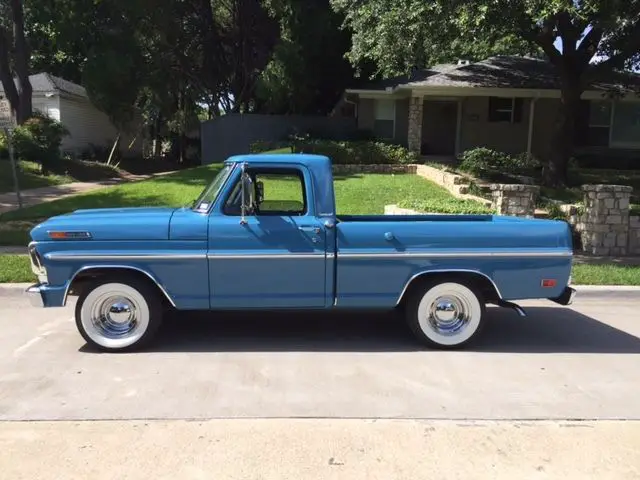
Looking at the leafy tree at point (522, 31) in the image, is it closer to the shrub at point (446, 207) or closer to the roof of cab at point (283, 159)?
the shrub at point (446, 207)

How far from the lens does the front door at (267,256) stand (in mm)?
5742

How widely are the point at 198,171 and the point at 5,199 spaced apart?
18.6 feet

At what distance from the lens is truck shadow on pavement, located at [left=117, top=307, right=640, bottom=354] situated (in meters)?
6.10

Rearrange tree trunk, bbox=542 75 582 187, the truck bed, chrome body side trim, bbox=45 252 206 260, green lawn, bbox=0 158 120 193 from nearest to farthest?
chrome body side trim, bbox=45 252 206 260 < the truck bed < tree trunk, bbox=542 75 582 187 < green lawn, bbox=0 158 120 193

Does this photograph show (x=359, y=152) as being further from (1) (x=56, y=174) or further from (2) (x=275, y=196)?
(2) (x=275, y=196)

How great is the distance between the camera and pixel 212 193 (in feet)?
19.5

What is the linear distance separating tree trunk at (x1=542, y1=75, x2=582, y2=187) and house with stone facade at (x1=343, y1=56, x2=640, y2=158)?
4.12 meters

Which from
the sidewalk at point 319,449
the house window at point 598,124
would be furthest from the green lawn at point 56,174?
the house window at point 598,124

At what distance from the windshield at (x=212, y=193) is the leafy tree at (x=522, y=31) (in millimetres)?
7334

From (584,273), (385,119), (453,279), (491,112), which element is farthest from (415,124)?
(453,279)

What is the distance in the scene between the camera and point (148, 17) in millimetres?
25625

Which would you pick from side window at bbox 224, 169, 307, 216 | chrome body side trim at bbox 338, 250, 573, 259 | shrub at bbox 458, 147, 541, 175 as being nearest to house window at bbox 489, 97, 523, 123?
shrub at bbox 458, 147, 541, 175

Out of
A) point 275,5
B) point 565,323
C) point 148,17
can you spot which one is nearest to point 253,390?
point 565,323

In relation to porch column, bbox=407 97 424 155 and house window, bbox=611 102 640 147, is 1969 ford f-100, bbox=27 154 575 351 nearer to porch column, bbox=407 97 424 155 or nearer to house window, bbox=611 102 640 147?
porch column, bbox=407 97 424 155
